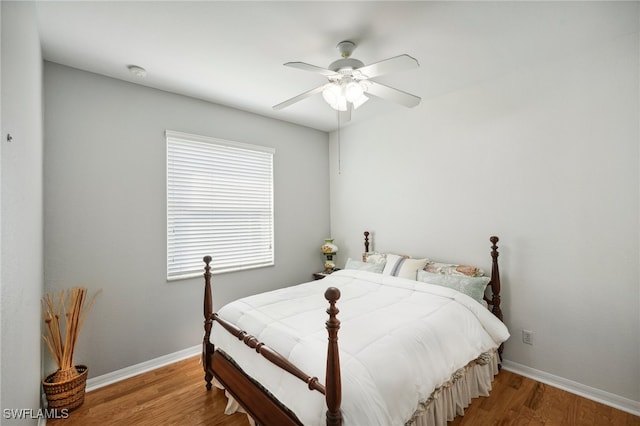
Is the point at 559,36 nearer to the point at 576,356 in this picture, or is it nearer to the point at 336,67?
the point at 336,67

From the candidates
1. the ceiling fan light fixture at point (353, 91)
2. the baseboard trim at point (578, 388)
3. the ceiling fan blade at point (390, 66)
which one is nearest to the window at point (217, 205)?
the ceiling fan light fixture at point (353, 91)

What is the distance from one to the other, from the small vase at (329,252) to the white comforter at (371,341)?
129 cm

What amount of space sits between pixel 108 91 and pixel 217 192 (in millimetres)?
1377

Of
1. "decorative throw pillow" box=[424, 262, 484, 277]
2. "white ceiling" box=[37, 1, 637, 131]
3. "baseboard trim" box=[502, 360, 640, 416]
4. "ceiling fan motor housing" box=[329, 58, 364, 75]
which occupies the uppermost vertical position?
"white ceiling" box=[37, 1, 637, 131]

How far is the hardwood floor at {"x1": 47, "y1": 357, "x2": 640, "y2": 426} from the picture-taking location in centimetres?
208

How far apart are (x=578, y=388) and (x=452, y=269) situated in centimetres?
131

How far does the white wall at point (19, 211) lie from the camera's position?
3.96 feet

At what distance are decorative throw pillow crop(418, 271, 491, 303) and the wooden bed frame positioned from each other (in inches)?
8.7

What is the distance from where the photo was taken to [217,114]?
11.1ft

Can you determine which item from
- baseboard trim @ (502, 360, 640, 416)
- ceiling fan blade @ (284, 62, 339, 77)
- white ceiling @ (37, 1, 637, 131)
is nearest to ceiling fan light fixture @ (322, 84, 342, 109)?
ceiling fan blade @ (284, 62, 339, 77)

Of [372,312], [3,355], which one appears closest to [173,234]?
[3,355]

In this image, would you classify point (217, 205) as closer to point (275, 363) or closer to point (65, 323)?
point (65, 323)

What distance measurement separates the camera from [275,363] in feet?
5.49

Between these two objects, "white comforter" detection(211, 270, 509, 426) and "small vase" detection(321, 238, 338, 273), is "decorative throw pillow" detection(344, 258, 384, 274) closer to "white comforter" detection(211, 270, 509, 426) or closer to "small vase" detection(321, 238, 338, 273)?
"white comforter" detection(211, 270, 509, 426)
